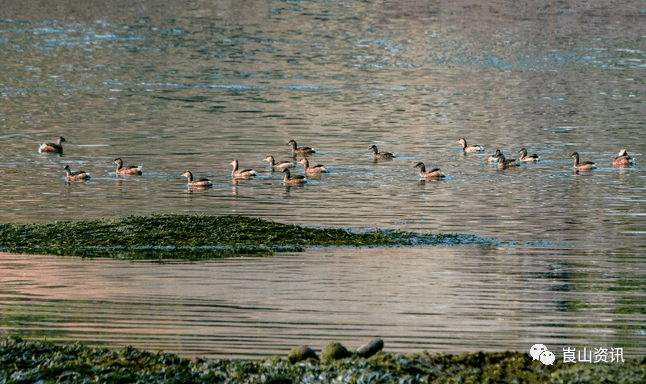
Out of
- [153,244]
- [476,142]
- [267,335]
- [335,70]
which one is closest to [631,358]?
[267,335]

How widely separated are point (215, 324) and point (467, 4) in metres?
105

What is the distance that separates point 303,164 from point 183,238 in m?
14.9

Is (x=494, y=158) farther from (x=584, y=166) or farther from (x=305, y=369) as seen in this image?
(x=305, y=369)

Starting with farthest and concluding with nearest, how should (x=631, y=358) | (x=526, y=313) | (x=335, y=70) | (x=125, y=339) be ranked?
(x=335, y=70) → (x=526, y=313) → (x=125, y=339) → (x=631, y=358)

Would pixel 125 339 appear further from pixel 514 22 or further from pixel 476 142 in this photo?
pixel 514 22

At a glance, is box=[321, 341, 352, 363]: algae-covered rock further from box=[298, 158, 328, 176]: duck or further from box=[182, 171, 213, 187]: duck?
box=[298, 158, 328, 176]: duck

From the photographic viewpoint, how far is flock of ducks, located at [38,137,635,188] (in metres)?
36.3

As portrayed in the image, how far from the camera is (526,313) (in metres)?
18.9

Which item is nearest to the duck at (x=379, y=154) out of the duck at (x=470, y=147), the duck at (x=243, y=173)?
the duck at (x=470, y=147)

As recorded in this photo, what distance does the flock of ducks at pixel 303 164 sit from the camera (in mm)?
36281

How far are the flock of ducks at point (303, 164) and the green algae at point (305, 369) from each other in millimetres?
19960

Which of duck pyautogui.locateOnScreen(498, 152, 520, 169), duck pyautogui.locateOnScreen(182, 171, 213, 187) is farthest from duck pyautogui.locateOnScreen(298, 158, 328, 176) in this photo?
duck pyautogui.locateOnScreen(498, 152, 520, 169)

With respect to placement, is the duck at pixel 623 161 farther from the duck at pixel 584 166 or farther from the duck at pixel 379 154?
the duck at pixel 379 154

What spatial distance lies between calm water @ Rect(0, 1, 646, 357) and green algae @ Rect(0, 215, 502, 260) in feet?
3.03
